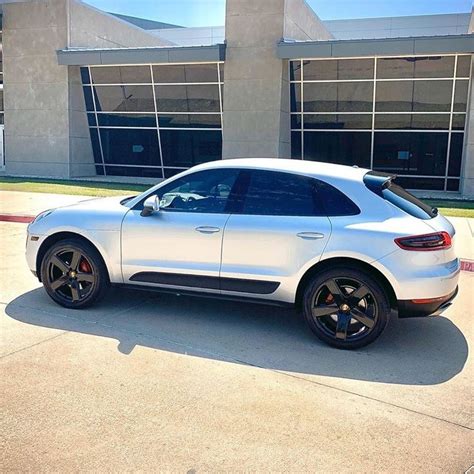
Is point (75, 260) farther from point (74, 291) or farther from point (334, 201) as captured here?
point (334, 201)

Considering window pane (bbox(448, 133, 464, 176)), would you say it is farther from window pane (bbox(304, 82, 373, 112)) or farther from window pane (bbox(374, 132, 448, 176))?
window pane (bbox(304, 82, 373, 112))

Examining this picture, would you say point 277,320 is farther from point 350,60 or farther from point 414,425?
point 350,60

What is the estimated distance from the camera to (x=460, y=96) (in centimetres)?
2044

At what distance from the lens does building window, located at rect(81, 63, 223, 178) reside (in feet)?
76.8

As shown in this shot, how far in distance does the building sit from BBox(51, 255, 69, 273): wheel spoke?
54.6 feet

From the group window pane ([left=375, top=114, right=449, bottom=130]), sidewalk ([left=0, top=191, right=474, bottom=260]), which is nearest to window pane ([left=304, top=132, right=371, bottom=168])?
window pane ([left=375, top=114, right=449, bottom=130])

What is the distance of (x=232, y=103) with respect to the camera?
72.1ft

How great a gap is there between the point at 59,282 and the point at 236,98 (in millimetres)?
17415

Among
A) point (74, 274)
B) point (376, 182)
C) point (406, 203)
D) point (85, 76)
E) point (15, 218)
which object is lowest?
point (15, 218)

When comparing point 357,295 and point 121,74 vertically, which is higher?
point 121,74

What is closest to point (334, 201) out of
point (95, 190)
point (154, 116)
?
point (95, 190)

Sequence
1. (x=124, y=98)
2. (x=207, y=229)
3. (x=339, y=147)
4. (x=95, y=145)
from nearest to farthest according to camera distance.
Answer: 1. (x=207, y=229)
2. (x=339, y=147)
3. (x=124, y=98)
4. (x=95, y=145)

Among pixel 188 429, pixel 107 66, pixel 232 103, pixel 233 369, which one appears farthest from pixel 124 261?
pixel 107 66

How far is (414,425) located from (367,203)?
6.90ft
